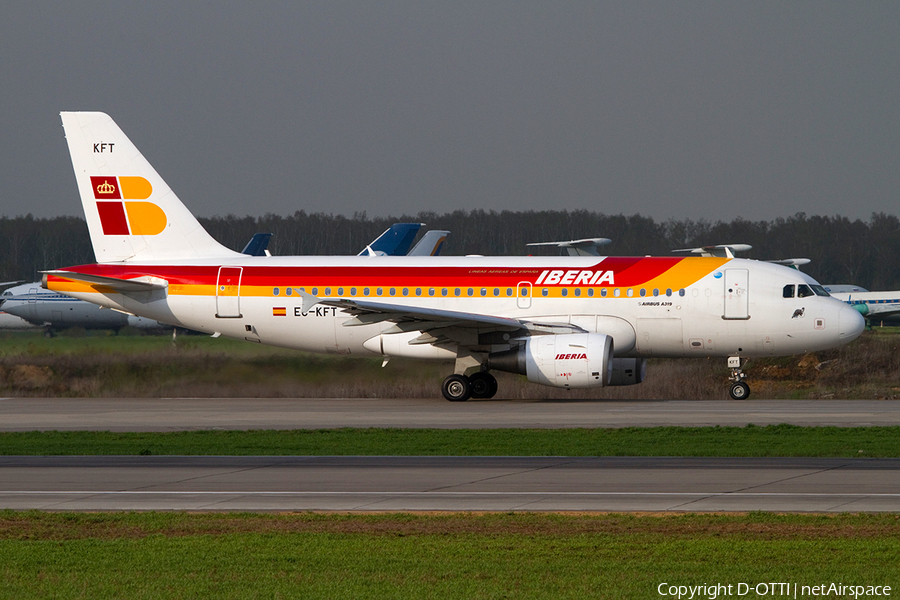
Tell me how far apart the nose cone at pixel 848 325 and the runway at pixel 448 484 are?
35.7 feet

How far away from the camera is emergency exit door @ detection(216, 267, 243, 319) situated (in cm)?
2719

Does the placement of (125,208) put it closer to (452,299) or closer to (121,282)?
(121,282)

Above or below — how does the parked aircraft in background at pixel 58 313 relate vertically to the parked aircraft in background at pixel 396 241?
below

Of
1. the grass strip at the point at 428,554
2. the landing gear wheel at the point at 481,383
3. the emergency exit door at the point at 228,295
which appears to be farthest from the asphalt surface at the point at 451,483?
the emergency exit door at the point at 228,295

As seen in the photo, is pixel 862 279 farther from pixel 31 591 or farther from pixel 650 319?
pixel 31 591

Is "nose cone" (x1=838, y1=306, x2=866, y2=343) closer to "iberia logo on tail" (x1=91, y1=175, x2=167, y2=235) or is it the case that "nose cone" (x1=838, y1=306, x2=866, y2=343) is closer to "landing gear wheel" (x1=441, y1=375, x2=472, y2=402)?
"landing gear wheel" (x1=441, y1=375, x2=472, y2=402)

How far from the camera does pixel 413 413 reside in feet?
77.7

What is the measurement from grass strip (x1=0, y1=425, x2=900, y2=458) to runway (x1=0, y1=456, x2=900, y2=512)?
74 cm

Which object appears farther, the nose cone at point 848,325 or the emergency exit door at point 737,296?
the emergency exit door at point 737,296

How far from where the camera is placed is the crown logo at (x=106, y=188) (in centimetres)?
2839

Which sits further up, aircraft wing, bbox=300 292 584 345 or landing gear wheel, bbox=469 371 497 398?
aircraft wing, bbox=300 292 584 345

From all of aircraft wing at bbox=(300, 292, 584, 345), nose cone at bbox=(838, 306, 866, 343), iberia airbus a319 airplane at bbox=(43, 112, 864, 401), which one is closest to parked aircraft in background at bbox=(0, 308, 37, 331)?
iberia airbus a319 airplane at bbox=(43, 112, 864, 401)

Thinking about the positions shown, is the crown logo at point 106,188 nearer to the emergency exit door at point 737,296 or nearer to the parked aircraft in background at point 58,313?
the emergency exit door at point 737,296

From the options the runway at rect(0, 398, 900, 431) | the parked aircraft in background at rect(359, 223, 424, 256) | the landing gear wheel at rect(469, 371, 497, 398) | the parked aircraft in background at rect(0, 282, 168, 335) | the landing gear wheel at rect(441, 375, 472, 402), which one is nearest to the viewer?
the runway at rect(0, 398, 900, 431)
